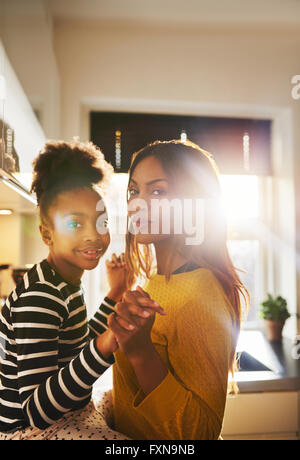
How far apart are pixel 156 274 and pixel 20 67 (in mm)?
479

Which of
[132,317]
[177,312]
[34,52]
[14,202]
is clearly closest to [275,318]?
[177,312]

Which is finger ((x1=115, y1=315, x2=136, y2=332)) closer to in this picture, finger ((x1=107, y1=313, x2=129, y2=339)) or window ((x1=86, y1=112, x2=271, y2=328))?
finger ((x1=107, y1=313, x2=129, y2=339))

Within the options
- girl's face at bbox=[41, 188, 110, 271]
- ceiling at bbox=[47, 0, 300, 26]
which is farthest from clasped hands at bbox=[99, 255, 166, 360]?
ceiling at bbox=[47, 0, 300, 26]

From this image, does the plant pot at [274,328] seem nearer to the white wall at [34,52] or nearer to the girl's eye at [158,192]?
the girl's eye at [158,192]

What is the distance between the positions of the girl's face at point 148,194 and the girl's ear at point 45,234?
6.0 inches

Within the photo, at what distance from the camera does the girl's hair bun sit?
455 millimetres

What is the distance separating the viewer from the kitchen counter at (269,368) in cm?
84

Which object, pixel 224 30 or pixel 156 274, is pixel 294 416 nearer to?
pixel 156 274

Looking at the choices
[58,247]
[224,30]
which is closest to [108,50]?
[224,30]

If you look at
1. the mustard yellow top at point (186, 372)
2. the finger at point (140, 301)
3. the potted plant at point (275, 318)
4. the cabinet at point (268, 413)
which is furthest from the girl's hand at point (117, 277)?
the potted plant at point (275, 318)

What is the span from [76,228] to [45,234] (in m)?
0.06

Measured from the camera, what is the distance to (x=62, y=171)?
46 cm

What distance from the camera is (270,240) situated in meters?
1.00

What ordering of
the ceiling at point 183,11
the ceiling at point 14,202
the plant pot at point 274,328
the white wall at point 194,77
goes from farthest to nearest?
the plant pot at point 274,328 → the white wall at point 194,77 → the ceiling at point 183,11 → the ceiling at point 14,202
